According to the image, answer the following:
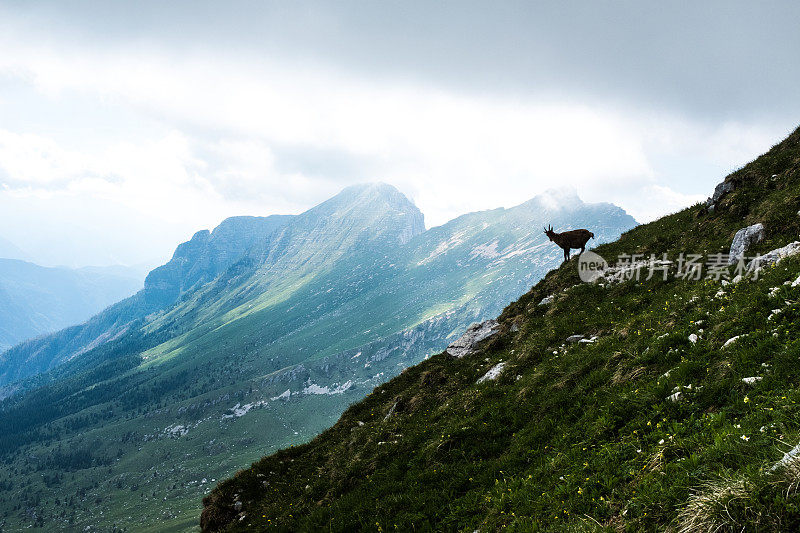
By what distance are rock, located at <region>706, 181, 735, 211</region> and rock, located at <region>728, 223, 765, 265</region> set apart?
26.6ft

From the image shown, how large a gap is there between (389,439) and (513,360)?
7.74m

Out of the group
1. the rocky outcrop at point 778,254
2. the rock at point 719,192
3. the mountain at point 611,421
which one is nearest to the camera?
the mountain at point 611,421

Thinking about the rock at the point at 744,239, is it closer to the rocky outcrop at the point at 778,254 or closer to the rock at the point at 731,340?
the rocky outcrop at the point at 778,254

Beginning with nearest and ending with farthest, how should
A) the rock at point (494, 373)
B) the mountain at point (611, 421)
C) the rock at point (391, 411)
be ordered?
the mountain at point (611, 421) → the rock at point (494, 373) → the rock at point (391, 411)

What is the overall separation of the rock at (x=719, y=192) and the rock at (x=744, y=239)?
8.12 meters

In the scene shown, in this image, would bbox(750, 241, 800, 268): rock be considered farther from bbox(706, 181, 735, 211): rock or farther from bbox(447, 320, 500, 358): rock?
bbox(447, 320, 500, 358): rock

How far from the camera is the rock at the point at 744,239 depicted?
58.5ft

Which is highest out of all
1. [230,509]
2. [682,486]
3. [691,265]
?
[691,265]

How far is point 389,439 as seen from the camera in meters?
18.1

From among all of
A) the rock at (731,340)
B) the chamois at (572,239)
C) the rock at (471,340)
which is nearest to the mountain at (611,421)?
the rock at (731,340)

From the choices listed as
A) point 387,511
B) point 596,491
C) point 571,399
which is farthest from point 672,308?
point 387,511

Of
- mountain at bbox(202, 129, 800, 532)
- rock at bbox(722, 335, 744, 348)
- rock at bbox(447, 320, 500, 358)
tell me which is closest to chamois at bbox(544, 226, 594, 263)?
mountain at bbox(202, 129, 800, 532)

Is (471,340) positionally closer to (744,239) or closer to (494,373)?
(494,373)

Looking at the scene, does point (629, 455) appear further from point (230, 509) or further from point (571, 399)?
point (230, 509)
